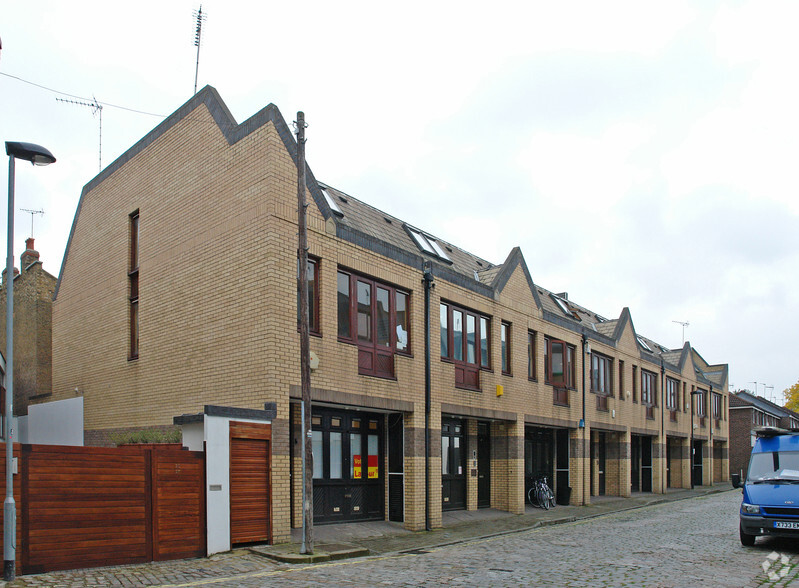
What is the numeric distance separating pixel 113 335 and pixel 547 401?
1450cm

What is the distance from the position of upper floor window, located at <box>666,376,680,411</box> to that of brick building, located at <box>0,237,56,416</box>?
30.9 meters

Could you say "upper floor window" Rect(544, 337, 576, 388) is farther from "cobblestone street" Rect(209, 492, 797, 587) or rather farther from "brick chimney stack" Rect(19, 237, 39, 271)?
"brick chimney stack" Rect(19, 237, 39, 271)

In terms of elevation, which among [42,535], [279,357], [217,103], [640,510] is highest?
[217,103]

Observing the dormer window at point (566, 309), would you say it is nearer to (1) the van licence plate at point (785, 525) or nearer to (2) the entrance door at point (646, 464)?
(2) the entrance door at point (646, 464)

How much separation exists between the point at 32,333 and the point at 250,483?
56.5 ft

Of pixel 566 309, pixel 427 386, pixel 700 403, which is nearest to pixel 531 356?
pixel 427 386

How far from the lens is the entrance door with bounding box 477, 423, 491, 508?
23250mm

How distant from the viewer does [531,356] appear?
25.4 metres

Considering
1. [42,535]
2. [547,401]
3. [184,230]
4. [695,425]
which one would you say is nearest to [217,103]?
[184,230]

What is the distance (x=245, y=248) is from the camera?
15.4m

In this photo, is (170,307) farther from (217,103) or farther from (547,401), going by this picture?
(547,401)

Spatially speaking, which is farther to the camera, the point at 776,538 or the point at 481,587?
the point at 776,538

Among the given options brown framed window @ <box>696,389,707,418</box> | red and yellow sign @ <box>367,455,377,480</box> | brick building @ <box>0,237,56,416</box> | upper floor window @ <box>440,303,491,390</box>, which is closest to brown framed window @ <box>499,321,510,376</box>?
upper floor window @ <box>440,303,491,390</box>

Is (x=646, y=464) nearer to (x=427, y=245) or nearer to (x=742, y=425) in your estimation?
(x=427, y=245)
